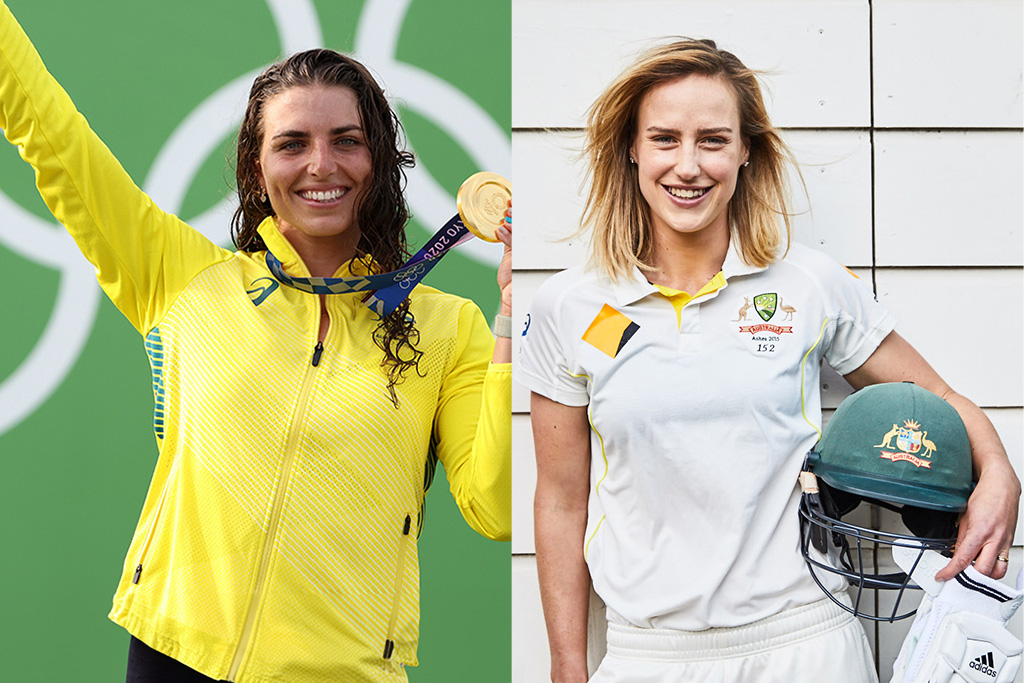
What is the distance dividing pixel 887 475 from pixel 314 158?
114 cm

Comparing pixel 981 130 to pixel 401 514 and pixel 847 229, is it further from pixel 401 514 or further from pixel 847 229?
pixel 401 514

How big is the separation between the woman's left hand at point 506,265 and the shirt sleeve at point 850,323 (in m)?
0.50

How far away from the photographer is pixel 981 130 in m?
1.66

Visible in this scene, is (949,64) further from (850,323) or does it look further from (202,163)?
(202,163)

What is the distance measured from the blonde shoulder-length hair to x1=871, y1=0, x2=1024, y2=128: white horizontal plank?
224 millimetres

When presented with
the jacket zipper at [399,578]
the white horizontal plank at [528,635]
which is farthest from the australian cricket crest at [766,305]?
the jacket zipper at [399,578]

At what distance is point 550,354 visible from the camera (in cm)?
155

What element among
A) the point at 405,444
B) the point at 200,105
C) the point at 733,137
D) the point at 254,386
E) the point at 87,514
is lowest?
the point at 87,514

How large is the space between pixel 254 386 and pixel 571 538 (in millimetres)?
655

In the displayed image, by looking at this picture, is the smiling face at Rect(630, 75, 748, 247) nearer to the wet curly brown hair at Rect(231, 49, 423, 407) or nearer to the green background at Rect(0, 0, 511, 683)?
the wet curly brown hair at Rect(231, 49, 423, 407)

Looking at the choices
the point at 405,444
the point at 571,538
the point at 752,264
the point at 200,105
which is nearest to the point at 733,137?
the point at 752,264

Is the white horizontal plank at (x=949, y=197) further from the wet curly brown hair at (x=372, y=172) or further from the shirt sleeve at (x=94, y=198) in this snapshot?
the shirt sleeve at (x=94, y=198)

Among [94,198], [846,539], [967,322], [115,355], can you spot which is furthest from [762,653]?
[115,355]

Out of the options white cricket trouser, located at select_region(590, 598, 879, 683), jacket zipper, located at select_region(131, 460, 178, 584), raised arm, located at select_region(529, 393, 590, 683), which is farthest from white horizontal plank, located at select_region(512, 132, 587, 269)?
jacket zipper, located at select_region(131, 460, 178, 584)
